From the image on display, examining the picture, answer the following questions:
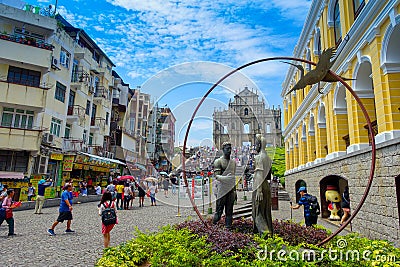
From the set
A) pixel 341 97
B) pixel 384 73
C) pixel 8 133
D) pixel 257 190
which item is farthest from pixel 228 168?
pixel 8 133

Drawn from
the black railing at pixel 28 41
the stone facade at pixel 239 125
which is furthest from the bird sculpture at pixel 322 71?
the black railing at pixel 28 41

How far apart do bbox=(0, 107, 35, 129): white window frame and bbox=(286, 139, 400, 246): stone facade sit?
19851 millimetres

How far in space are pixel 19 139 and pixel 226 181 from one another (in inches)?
663

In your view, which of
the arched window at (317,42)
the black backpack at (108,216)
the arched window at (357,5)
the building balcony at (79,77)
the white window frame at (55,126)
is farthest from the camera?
the building balcony at (79,77)

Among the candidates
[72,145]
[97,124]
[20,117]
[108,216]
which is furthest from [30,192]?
[108,216]

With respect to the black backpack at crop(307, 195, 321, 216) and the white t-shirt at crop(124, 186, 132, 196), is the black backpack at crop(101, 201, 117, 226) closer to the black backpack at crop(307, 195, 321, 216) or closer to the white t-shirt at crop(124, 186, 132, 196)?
the black backpack at crop(307, 195, 321, 216)

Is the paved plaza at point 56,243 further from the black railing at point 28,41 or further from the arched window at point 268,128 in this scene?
the black railing at point 28,41

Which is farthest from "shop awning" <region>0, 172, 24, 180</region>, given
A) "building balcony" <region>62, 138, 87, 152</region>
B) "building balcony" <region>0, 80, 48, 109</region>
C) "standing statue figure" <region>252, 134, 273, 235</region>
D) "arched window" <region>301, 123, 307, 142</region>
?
"arched window" <region>301, 123, 307, 142</region>

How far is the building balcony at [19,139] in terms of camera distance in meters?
18.0

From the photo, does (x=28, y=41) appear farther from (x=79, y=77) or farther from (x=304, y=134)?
(x=304, y=134)

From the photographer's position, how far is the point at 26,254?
6.94 m

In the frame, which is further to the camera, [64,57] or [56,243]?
[64,57]

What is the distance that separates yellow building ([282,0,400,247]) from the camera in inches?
351

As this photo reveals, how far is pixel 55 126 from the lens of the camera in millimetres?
21984
